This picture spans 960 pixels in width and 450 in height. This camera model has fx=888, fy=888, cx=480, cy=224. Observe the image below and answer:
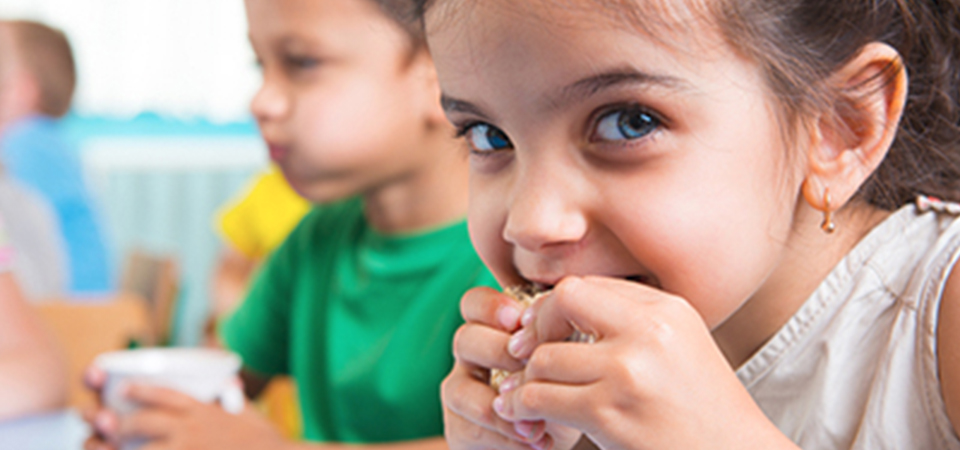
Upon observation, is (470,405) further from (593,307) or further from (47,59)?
(47,59)

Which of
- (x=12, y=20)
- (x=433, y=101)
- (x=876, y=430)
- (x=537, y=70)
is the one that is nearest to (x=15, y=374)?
(x=433, y=101)

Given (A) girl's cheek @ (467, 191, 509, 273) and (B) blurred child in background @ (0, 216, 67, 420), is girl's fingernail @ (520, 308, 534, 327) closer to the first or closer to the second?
(A) girl's cheek @ (467, 191, 509, 273)

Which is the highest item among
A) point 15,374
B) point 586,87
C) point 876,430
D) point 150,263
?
point 586,87

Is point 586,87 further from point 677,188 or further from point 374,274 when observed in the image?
point 374,274

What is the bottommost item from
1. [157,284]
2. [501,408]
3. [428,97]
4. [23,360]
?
[157,284]

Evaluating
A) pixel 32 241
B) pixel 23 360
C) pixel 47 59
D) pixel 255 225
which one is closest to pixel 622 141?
pixel 23 360

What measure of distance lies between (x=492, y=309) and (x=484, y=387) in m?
0.06

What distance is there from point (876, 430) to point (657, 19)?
0.36m

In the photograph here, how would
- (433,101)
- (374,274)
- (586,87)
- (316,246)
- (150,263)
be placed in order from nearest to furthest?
1. (586,87)
2. (433,101)
3. (374,274)
4. (316,246)
5. (150,263)

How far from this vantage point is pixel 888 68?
659 millimetres

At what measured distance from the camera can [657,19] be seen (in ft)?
1.86

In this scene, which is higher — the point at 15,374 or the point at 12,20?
the point at 12,20

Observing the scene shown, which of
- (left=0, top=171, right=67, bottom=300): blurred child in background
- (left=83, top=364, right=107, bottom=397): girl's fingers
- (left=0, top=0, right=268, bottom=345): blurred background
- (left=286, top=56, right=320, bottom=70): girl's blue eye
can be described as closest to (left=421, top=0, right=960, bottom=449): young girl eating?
(left=286, top=56, right=320, bottom=70): girl's blue eye

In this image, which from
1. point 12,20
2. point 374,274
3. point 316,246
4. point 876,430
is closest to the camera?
point 876,430
